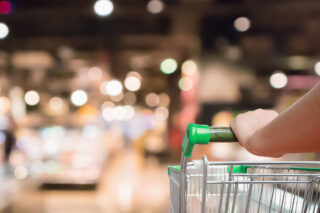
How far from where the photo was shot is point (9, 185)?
5.62 m

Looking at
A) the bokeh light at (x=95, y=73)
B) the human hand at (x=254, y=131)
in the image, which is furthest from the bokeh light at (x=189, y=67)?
the human hand at (x=254, y=131)

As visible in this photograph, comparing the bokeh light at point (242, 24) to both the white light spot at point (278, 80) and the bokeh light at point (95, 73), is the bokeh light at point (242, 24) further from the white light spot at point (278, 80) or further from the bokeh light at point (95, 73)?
the bokeh light at point (95, 73)

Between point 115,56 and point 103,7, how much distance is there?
198cm

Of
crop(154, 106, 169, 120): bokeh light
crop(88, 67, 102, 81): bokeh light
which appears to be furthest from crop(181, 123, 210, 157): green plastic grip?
crop(154, 106, 169, 120): bokeh light

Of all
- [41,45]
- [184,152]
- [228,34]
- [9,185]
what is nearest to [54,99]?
[41,45]

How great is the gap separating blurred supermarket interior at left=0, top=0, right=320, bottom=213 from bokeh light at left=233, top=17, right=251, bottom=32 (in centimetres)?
2

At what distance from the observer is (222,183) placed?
79cm

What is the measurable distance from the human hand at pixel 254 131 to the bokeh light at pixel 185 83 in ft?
22.0

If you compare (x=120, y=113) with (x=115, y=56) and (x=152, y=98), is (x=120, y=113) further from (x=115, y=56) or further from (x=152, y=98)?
(x=115, y=56)

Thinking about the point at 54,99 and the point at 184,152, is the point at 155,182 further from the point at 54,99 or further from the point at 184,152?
the point at 184,152

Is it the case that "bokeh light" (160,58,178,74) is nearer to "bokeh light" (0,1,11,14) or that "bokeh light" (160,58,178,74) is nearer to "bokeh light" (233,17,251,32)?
"bokeh light" (233,17,251,32)

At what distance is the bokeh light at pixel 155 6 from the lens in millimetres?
6178

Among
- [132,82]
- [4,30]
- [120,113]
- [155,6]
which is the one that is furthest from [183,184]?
[120,113]

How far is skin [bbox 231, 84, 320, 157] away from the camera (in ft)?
2.10
